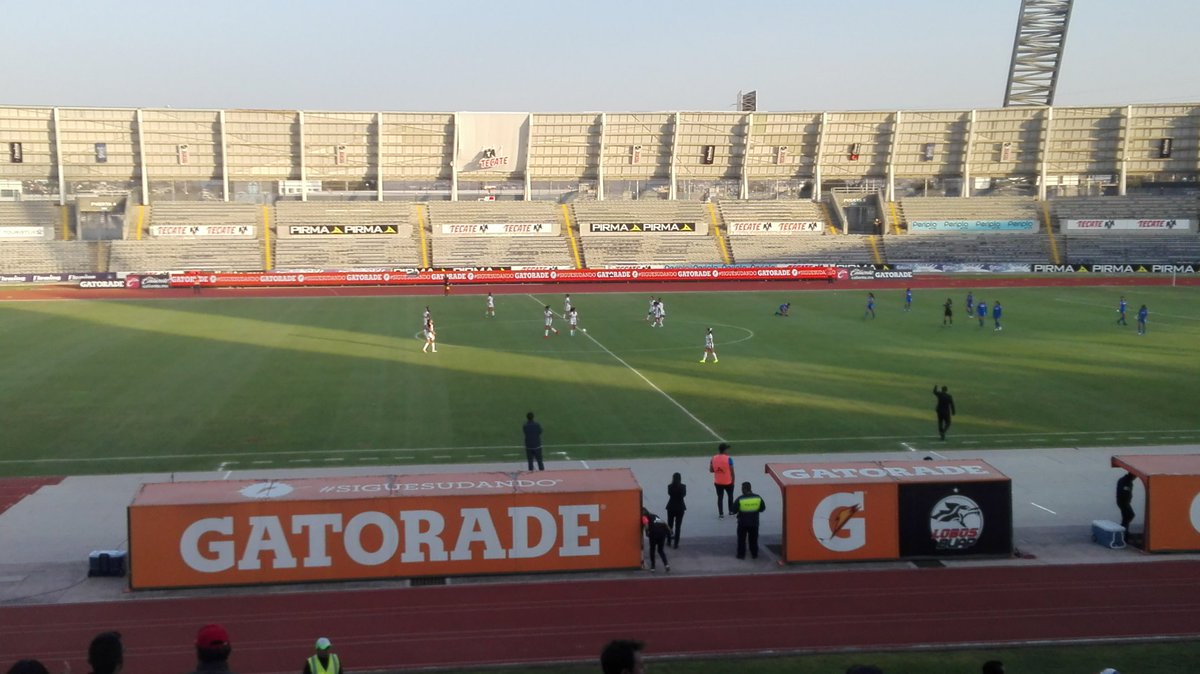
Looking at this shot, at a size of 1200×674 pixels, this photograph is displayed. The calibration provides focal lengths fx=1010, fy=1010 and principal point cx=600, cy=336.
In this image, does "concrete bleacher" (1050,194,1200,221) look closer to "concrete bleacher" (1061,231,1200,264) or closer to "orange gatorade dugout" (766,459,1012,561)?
"concrete bleacher" (1061,231,1200,264)

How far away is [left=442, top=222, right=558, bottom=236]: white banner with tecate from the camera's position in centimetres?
7788

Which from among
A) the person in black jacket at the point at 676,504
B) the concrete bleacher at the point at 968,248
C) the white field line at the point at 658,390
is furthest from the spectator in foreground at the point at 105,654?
the concrete bleacher at the point at 968,248

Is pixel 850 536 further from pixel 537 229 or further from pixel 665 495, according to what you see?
pixel 537 229

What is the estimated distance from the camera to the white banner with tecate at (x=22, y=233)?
235ft

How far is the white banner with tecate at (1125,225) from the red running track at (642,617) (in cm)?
7562

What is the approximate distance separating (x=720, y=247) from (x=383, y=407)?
55.7 m

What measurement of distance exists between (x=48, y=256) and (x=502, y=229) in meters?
31.6

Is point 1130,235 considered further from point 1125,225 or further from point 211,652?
point 211,652

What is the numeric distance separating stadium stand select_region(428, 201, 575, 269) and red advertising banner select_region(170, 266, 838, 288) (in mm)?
6370

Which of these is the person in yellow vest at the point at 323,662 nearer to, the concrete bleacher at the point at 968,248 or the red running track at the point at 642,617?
the red running track at the point at 642,617

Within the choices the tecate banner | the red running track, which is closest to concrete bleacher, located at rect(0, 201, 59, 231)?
the tecate banner

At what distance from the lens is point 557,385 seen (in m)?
28.8

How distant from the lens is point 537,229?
258 feet

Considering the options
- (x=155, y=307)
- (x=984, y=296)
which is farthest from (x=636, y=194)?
(x=155, y=307)
